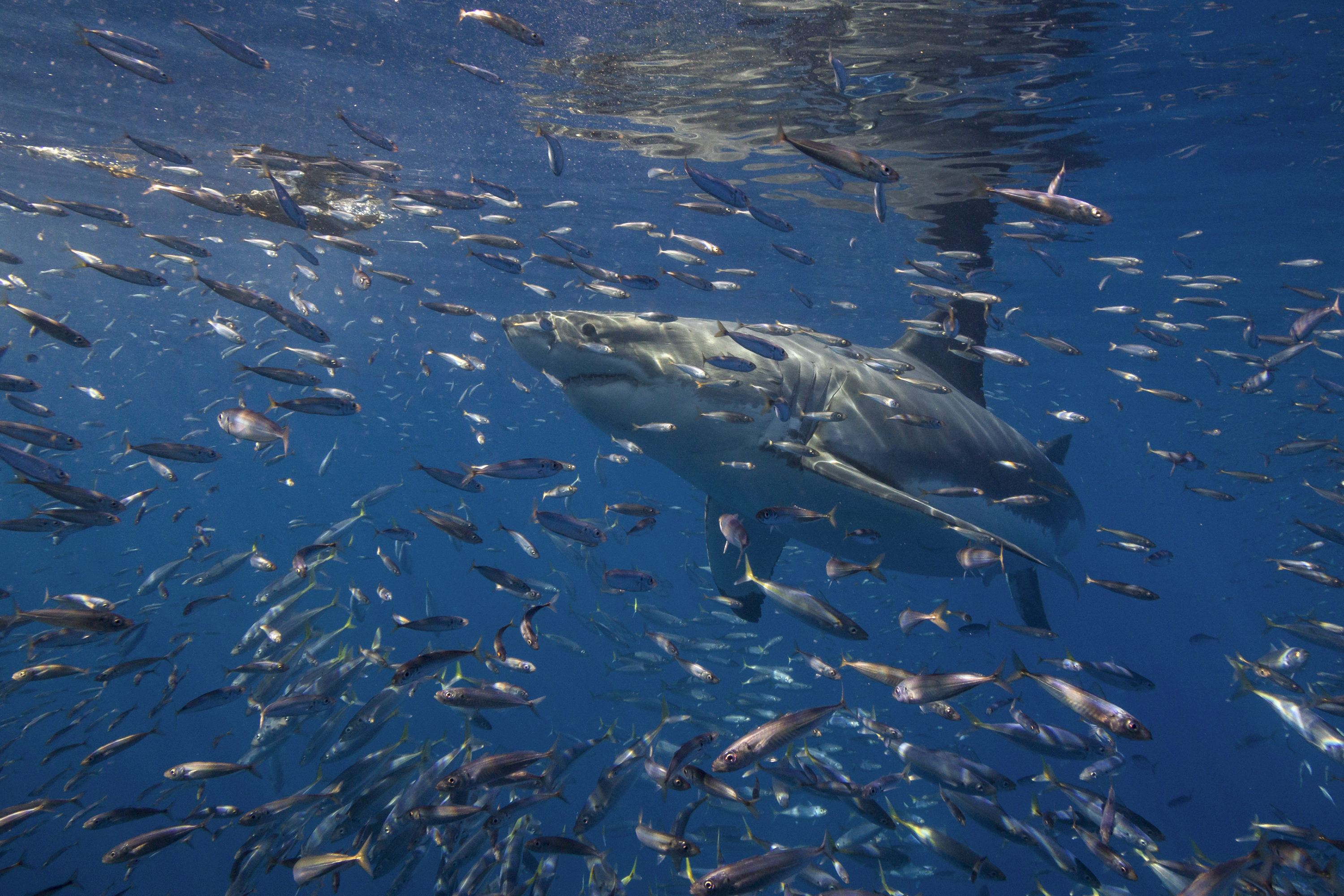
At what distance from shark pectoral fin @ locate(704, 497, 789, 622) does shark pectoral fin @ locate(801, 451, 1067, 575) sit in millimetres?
1912

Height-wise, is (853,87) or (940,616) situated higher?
(853,87)

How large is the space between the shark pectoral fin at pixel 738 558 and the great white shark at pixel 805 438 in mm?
21

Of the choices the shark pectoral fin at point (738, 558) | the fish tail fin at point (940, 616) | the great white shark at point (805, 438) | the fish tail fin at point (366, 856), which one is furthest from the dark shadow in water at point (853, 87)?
the fish tail fin at point (366, 856)

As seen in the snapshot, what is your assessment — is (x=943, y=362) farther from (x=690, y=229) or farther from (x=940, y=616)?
(x=690, y=229)

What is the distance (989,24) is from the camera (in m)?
8.89

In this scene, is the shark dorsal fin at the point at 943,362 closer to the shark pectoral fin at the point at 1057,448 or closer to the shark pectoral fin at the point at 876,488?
the shark pectoral fin at the point at 1057,448

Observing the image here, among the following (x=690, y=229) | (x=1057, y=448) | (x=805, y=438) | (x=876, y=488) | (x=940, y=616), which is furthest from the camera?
(x=690, y=229)

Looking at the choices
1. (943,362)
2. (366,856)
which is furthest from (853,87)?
(366,856)

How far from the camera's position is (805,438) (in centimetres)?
534

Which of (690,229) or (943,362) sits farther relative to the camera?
(690,229)

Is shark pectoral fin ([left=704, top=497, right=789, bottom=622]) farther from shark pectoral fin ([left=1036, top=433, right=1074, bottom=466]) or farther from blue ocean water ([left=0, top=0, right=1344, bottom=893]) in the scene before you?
shark pectoral fin ([left=1036, top=433, right=1074, bottom=466])

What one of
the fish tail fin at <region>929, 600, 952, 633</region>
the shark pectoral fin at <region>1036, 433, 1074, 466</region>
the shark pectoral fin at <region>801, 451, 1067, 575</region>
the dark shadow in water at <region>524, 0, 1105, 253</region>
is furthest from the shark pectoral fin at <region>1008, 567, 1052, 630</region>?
the dark shadow in water at <region>524, 0, 1105, 253</region>

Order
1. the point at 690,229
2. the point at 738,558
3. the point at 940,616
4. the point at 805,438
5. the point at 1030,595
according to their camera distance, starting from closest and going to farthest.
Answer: the point at 940,616 → the point at 805,438 → the point at 738,558 → the point at 1030,595 → the point at 690,229

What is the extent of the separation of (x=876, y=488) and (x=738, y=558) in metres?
2.93
